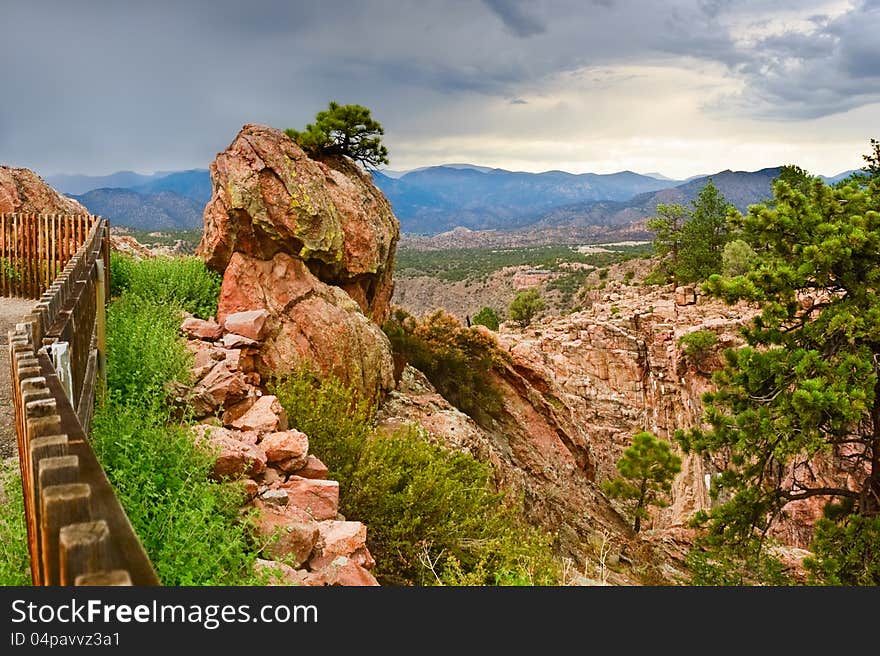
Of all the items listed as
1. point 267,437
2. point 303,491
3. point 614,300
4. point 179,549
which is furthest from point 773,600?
point 614,300

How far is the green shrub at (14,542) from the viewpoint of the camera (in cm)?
319

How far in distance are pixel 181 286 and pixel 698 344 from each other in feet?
71.9

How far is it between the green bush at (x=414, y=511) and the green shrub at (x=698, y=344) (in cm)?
2056

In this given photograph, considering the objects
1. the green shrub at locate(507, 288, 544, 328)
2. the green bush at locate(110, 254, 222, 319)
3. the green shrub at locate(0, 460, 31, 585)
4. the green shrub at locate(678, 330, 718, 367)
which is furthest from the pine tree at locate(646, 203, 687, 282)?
the green shrub at locate(0, 460, 31, 585)

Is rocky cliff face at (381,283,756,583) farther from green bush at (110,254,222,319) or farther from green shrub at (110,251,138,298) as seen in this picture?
green shrub at (110,251,138,298)

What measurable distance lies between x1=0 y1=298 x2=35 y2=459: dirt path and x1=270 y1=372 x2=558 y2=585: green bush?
2.70m

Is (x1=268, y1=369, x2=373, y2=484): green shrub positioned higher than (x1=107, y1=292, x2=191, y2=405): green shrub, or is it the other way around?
(x1=107, y1=292, x2=191, y2=405): green shrub

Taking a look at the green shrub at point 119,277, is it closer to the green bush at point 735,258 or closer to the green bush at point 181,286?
the green bush at point 181,286

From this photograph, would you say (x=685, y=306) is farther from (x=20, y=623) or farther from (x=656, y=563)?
(x=20, y=623)

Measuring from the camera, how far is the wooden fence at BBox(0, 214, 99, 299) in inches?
438

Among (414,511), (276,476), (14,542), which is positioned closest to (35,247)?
(276,476)

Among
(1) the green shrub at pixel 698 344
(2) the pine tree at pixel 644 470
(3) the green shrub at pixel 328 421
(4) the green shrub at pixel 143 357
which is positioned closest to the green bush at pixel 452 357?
(3) the green shrub at pixel 328 421

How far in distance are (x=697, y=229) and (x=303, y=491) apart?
40.1 meters

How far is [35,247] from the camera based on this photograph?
11.2m
